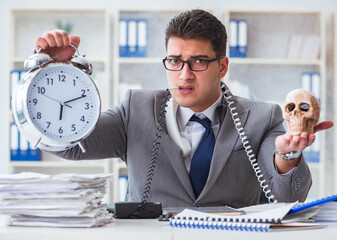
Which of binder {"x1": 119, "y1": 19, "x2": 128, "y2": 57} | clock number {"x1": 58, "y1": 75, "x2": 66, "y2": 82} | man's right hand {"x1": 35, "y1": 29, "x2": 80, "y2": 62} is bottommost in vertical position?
clock number {"x1": 58, "y1": 75, "x2": 66, "y2": 82}

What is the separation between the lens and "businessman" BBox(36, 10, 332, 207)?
196 cm

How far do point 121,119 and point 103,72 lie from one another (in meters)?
2.61

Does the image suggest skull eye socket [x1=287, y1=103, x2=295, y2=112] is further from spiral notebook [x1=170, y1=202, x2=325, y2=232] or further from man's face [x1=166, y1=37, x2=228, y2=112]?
man's face [x1=166, y1=37, x2=228, y2=112]

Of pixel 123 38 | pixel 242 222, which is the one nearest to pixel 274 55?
pixel 123 38

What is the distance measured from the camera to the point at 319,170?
4672 mm

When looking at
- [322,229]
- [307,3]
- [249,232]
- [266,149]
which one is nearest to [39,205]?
[249,232]

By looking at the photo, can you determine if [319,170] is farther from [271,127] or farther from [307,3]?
[271,127]

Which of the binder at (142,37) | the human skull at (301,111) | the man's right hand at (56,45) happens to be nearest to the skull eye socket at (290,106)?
the human skull at (301,111)

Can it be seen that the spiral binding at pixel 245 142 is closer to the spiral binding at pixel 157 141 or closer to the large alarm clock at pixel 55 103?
the spiral binding at pixel 157 141

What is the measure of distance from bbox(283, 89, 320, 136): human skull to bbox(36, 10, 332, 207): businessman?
429 mm

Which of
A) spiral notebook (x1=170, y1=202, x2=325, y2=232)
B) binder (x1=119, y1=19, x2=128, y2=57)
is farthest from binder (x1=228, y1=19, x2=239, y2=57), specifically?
spiral notebook (x1=170, y1=202, x2=325, y2=232)

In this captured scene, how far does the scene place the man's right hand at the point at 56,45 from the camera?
1621mm

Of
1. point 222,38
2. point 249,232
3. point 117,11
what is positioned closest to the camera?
point 249,232

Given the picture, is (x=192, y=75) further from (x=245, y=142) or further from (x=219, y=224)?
(x=219, y=224)
